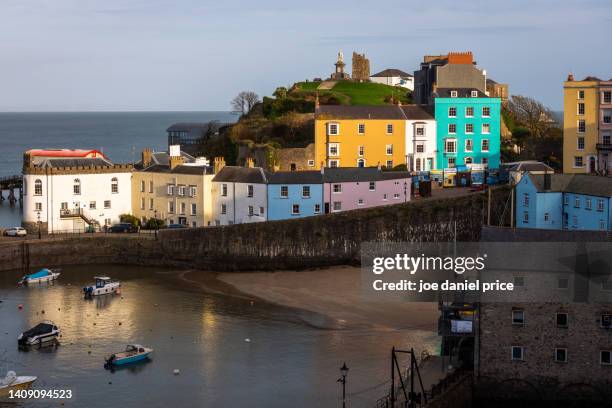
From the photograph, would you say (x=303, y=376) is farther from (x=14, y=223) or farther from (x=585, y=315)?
(x=14, y=223)

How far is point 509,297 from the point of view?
30375mm

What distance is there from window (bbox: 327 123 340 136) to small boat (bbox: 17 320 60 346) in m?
28.4

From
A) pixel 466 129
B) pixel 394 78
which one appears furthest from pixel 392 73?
pixel 466 129

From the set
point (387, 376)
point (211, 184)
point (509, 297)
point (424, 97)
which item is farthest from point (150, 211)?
point (509, 297)

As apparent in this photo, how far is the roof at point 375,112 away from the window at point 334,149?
67.7 inches

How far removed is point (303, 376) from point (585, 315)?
9.29 meters

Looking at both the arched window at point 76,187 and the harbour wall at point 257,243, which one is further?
the arched window at point 76,187

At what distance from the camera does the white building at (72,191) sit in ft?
185

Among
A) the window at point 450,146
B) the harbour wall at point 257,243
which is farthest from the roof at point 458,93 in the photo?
the harbour wall at point 257,243

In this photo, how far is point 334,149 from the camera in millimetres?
63156

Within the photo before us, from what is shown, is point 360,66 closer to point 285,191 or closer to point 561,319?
point 285,191

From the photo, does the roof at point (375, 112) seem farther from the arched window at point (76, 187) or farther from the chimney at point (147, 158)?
the arched window at point (76, 187)

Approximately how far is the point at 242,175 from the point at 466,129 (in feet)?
56.8

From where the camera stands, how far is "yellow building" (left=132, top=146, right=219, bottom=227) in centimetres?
5647
